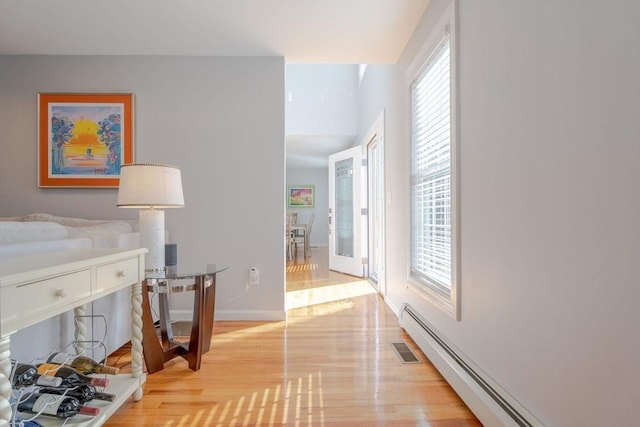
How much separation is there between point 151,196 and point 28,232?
554mm

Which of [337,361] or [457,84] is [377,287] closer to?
[337,361]

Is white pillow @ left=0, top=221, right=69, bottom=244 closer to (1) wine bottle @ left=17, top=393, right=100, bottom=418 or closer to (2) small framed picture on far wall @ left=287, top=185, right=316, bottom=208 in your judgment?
(1) wine bottle @ left=17, top=393, right=100, bottom=418

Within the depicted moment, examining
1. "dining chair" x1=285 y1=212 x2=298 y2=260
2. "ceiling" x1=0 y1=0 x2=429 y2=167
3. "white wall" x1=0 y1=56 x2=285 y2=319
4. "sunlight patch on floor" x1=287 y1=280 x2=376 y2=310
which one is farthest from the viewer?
"dining chair" x1=285 y1=212 x2=298 y2=260

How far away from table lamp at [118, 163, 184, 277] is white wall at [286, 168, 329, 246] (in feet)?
23.7

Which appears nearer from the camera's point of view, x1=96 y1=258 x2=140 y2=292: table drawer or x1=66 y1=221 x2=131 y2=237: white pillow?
x1=96 y1=258 x2=140 y2=292: table drawer

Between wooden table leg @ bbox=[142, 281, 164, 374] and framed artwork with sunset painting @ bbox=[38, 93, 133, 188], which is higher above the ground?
framed artwork with sunset painting @ bbox=[38, 93, 133, 188]

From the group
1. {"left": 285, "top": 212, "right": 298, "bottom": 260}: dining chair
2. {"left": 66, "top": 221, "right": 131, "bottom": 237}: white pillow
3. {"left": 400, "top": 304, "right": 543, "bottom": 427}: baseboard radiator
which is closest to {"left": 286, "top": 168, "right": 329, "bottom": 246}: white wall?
{"left": 285, "top": 212, "right": 298, "bottom": 260}: dining chair

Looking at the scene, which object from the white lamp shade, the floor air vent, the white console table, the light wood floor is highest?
the white lamp shade

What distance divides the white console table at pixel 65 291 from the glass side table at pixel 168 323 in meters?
0.25

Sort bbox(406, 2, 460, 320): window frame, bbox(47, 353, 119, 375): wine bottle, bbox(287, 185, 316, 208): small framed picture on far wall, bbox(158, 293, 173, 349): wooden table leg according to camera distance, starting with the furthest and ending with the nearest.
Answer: bbox(287, 185, 316, 208): small framed picture on far wall
bbox(158, 293, 173, 349): wooden table leg
bbox(406, 2, 460, 320): window frame
bbox(47, 353, 119, 375): wine bottle

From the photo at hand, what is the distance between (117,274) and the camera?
1395 mm

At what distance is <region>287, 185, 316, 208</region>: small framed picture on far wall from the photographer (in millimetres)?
9164

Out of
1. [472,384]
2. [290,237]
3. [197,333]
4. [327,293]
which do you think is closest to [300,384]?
[197,333]

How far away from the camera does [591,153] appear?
0.90 m
